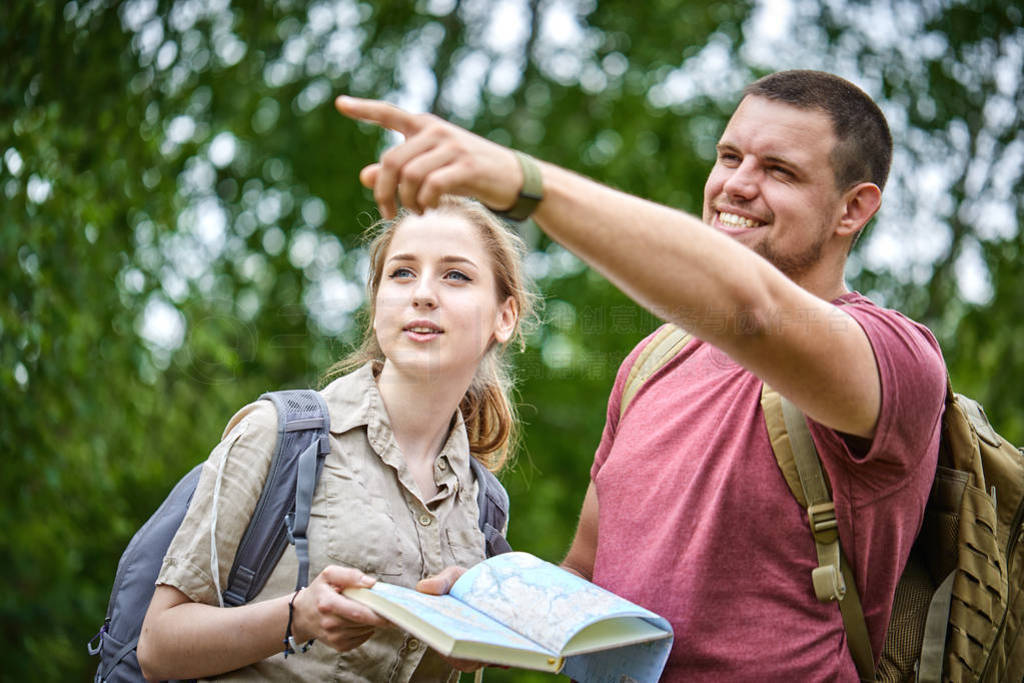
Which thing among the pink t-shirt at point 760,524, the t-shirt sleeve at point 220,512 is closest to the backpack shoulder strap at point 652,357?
the pink t-shirt at point 760,524

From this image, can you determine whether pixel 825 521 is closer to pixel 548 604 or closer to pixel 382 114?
pixel 548 604

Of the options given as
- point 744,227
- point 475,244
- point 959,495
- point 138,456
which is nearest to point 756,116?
point 744,227

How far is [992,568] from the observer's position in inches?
89.4

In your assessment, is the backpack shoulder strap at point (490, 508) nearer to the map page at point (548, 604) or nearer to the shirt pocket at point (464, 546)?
the shirt pocket at point (464, 546)

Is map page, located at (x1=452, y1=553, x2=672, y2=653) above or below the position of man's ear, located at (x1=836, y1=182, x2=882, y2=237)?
below

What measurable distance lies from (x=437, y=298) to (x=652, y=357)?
662 millimetres

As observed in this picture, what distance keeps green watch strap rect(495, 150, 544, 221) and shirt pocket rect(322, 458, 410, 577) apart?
3.17 feet

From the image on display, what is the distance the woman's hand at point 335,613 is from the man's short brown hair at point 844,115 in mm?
1578

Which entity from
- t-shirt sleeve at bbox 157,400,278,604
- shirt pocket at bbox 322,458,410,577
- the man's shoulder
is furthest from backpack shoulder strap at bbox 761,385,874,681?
t-shirt sleeve at bbox 157,400,278,604

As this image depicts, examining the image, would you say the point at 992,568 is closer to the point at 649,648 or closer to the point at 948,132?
the point at 649,648

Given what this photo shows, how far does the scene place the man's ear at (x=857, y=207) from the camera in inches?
100

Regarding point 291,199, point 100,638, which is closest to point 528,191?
point 100,638

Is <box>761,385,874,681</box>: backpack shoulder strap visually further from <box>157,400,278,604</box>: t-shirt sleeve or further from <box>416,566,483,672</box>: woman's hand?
<box>157,400,278,604</box>: t-shirt sleeve

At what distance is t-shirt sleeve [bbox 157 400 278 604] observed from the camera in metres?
2.17
